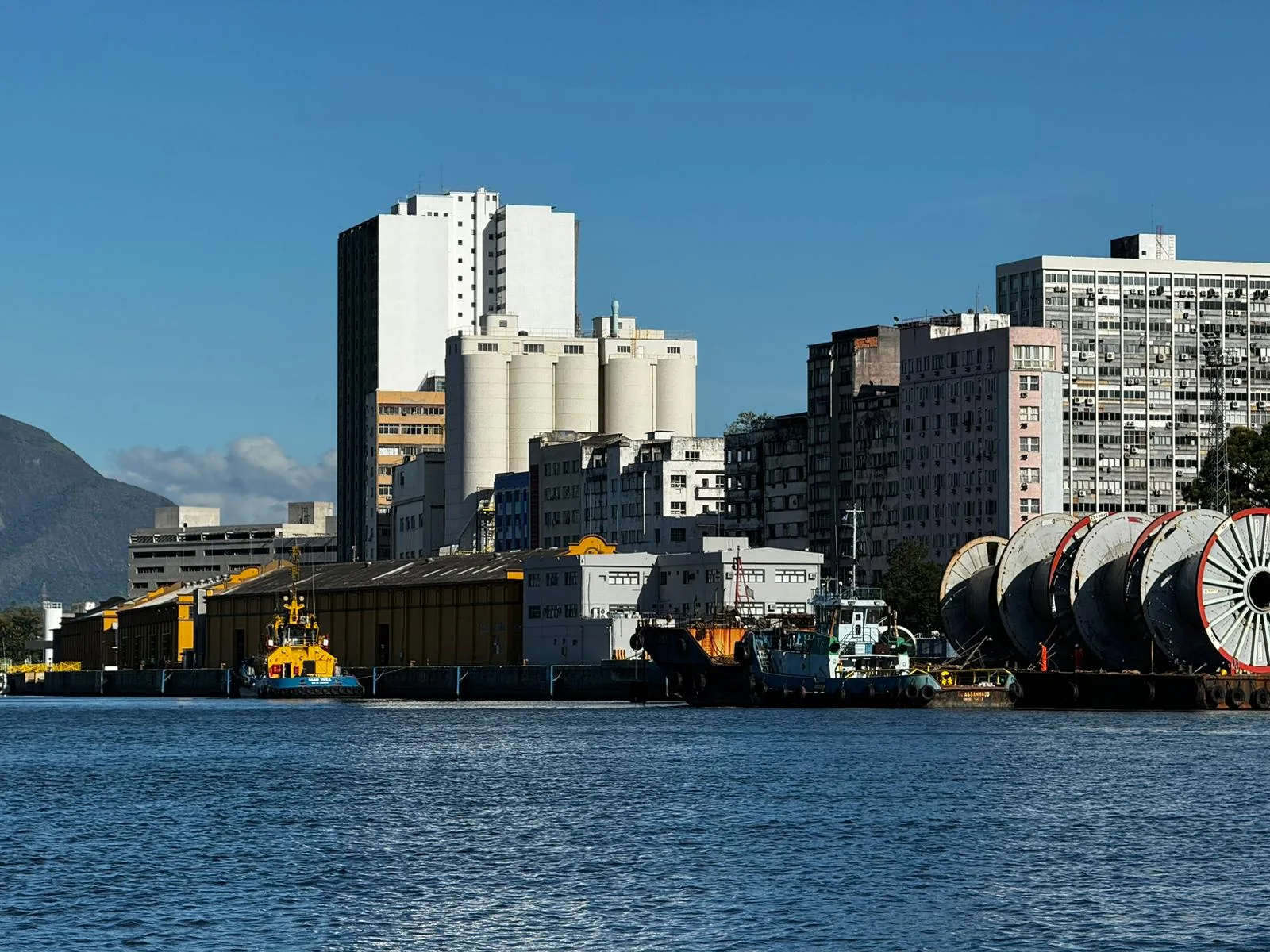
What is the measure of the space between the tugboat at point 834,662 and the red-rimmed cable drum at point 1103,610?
13610mm

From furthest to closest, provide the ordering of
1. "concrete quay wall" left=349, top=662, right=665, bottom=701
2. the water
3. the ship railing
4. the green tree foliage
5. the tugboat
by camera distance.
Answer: the green tree foliage → "concrete quay wall" left=349, top=662, right=665, bottom=701 → the ship railing → the tugboat → the water

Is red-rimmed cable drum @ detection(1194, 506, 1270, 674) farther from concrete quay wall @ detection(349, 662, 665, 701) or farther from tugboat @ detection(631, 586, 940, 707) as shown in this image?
concrete quay wall @ detection(349, 662, 665, 701)

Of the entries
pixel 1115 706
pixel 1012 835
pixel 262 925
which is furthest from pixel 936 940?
pixel 1115 706

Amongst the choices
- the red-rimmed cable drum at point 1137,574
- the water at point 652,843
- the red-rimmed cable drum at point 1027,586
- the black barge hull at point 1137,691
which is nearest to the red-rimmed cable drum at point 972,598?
the red-rimmed cable drum at point 1027,586

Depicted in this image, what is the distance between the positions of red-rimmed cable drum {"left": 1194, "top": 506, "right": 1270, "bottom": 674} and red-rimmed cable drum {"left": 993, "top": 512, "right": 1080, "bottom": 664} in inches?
590

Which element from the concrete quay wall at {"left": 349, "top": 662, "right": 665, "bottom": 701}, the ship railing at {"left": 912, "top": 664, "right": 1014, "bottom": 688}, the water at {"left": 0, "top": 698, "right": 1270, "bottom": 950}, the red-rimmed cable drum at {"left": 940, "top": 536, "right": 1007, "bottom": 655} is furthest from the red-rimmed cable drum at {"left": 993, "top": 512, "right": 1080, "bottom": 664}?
the water at {"left": 0, "top": 698, "right": 1270, "bottom": 950}

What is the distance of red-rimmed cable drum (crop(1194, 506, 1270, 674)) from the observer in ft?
470

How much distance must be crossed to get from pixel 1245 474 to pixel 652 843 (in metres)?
131

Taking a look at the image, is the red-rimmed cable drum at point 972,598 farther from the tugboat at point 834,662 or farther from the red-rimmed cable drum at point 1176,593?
the red-rimmed cable drum at point 1176,593

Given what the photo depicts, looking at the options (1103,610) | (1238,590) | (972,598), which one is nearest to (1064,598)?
(1103,610)

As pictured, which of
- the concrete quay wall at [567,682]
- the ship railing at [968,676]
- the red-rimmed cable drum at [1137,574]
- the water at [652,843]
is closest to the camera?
the water at [652,843]

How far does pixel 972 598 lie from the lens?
16775 cm

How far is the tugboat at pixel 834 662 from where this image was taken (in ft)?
459

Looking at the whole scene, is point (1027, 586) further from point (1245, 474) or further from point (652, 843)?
point (652, 843)
